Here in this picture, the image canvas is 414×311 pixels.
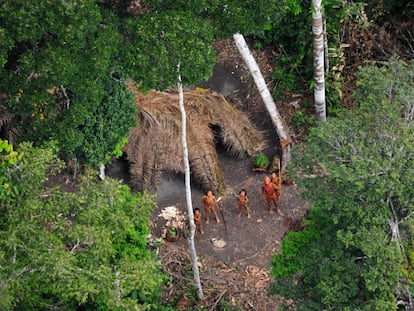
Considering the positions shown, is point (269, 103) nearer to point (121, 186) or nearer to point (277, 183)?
point (277, 183)

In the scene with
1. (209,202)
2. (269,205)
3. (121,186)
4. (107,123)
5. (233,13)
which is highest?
(233,13)

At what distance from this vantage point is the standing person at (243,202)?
54.1 ft

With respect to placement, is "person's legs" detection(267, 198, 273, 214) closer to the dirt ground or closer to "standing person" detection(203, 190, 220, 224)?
the dirt ground

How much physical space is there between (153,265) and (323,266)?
269cm

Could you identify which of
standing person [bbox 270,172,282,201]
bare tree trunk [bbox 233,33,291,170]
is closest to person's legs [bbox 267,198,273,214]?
standing person [bbox 270,172,282,201]

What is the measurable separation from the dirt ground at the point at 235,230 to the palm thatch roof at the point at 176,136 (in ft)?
2.20

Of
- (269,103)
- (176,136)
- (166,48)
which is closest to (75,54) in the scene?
(166,48)

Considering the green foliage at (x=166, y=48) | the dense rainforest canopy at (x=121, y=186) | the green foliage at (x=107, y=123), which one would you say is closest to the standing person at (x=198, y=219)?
the dense rainforest canopy at (x=121, y=186)

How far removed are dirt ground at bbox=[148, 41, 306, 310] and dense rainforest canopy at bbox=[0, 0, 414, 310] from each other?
206cm

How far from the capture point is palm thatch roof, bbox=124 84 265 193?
54.6 ft

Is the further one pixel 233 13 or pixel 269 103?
pixel 269 103

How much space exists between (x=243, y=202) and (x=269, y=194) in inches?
25.1

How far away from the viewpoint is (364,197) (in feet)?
35.8

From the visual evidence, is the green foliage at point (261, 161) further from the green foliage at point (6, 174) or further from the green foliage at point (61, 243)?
the green foliage at point (6, 174)
